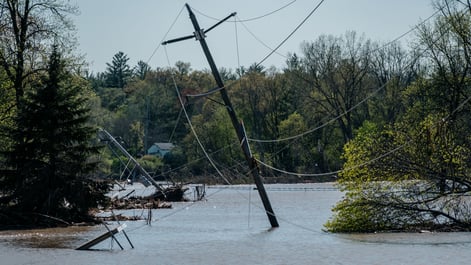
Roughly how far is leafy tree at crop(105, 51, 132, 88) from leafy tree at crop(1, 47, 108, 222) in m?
140

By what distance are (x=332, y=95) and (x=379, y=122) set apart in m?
5.84

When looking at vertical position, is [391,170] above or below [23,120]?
below

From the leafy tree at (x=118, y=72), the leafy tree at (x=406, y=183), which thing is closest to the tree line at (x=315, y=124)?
the leafy tree at (x=406, y=183)

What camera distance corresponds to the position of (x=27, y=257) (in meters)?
24.2

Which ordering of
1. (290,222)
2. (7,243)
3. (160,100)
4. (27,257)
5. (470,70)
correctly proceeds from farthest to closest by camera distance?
(160,100), (470,70), (290,222), (7,243), (27,257)

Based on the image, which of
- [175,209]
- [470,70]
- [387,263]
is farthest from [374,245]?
[470,70]

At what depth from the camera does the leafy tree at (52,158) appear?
1324 inches

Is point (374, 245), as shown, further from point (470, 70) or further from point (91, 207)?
point (470, 70)

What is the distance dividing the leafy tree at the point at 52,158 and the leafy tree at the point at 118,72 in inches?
5528

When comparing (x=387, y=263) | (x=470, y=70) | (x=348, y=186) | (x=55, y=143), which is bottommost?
(x=387, y=263)

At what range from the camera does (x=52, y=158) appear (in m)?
34.2

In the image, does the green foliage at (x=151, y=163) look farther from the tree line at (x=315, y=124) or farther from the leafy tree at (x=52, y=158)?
the leafy tree at (x=52, y=158)

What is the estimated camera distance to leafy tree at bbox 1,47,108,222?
33.6 m

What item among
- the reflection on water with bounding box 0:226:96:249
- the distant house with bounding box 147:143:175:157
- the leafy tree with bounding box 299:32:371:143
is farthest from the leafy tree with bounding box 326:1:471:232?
the distant house with bounding box 147:143:175:157
